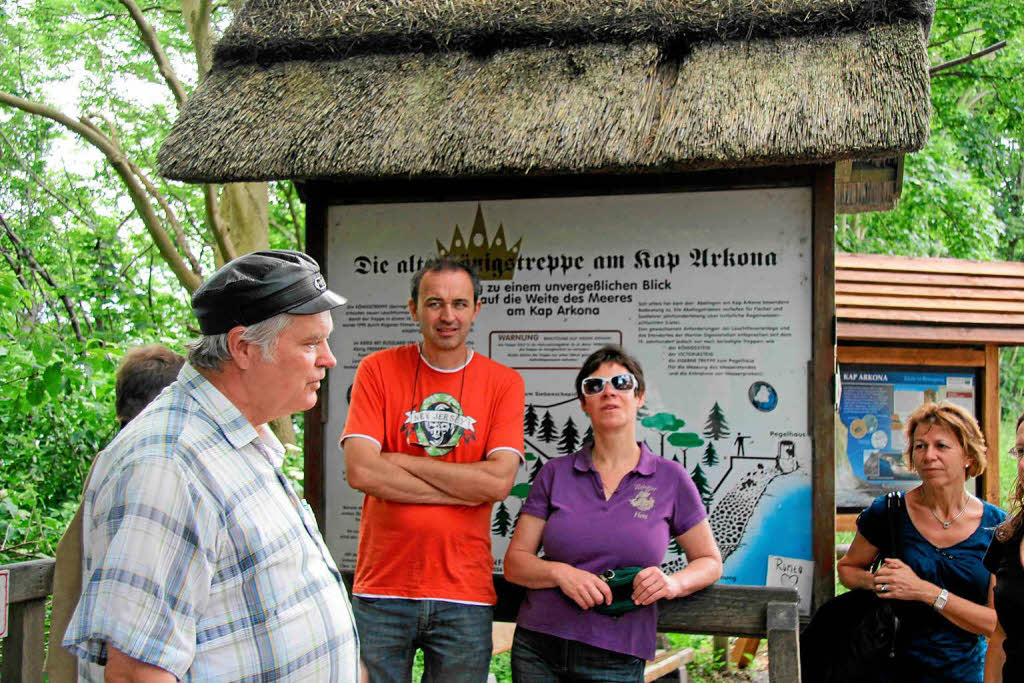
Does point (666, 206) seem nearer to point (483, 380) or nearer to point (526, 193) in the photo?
point (526, 193)

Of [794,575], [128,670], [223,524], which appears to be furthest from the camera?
[794,575]

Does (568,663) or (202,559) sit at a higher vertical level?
(202,559)

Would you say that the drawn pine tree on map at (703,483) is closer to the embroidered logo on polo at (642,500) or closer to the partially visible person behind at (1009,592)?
the embroidered logo on polo at (642,500)

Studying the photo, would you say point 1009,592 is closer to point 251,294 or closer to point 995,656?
point 995,656

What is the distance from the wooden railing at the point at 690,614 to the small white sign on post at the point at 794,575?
2.80 feet

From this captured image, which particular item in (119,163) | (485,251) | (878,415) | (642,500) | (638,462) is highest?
(119,163)

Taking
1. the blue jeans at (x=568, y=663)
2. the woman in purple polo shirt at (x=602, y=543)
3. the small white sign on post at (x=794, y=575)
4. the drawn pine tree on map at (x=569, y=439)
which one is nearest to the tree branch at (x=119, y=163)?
the drawn pine tree on map at (x=569, y=439)

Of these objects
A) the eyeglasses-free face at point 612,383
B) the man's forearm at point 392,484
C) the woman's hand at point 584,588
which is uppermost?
the eyeglasses-free face at point 612,383

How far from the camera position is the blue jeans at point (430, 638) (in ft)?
10.7

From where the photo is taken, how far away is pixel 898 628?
10.8 feet

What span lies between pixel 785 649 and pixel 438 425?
1430 millimetres

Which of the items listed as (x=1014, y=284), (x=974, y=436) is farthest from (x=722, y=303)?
(x=1014, y=284)

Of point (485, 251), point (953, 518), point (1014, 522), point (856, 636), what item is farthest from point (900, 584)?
point (485, 251)

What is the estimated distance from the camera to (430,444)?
11.1 feet
